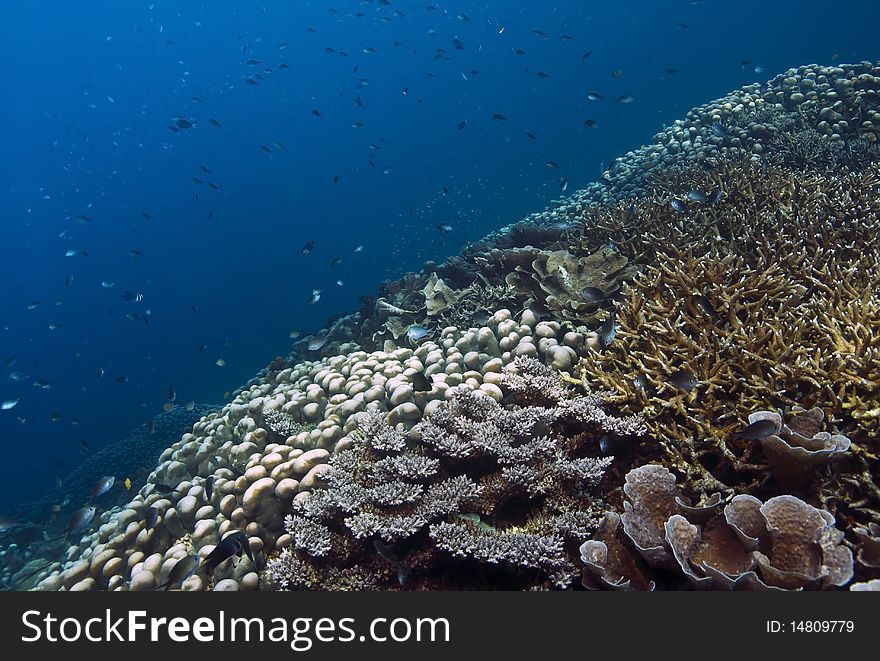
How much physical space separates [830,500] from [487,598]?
230cm

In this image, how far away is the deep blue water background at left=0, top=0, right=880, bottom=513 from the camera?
53188 millimetres

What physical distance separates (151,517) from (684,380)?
537 centimetres

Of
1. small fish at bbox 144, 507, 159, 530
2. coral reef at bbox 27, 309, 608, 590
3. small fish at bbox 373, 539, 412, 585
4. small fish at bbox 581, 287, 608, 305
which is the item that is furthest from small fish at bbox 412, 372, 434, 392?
small fish at bbox 144, 507, 159, 530

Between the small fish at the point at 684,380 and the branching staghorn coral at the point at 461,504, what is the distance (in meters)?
0.48

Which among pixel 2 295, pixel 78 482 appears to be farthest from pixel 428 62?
pixel 78 482

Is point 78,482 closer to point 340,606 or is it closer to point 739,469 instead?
point 340,606

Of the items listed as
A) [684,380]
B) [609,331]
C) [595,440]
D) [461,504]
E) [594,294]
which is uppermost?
[594,294]

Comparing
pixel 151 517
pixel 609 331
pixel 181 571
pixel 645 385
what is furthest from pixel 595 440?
pixel 151 517

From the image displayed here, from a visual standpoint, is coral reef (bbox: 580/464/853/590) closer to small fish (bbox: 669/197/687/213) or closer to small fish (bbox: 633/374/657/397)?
small fish (bbox: 633/374/657/397)

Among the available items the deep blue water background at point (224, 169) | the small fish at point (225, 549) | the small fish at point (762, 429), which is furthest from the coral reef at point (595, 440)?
the deep blue water background at point (224, 169)

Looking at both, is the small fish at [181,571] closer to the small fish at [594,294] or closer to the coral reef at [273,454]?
the coral reef at [273,454]

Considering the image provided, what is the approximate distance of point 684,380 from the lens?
3.63 metres

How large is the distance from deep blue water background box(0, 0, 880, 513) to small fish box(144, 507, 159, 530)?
36519 millimetres

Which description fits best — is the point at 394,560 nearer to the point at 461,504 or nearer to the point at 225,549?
the point at 461,504
